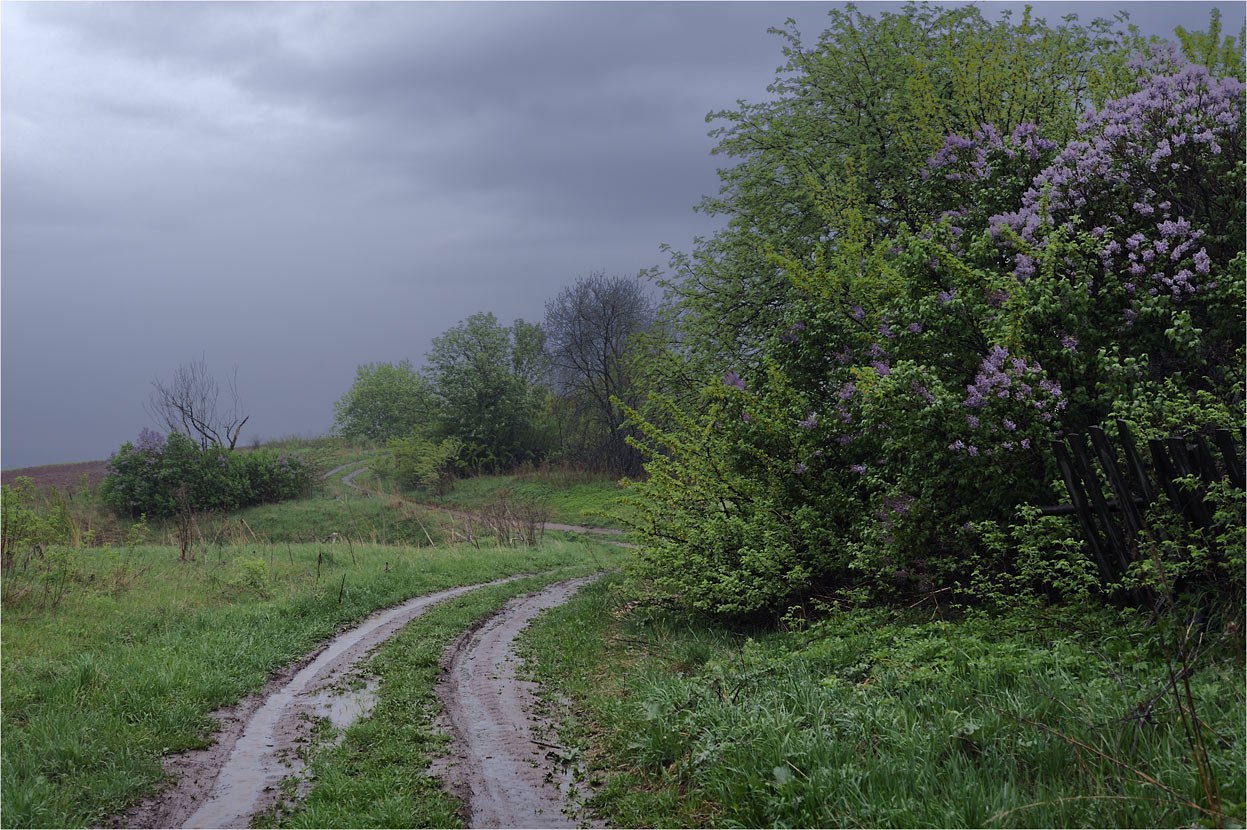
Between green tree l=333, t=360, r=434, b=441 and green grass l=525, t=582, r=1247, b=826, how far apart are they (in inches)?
2549

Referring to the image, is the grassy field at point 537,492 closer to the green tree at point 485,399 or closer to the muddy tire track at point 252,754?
the green tree at point 485,399

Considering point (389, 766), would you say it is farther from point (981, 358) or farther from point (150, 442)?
point (150, 442)

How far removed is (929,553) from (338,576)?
35.8ft

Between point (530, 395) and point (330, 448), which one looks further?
point (330, 448)

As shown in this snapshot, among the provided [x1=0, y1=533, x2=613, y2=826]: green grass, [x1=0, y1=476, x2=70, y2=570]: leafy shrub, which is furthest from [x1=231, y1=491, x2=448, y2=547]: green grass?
[x1=0, y1=476, x2=70, y2=570]: leafy shrub

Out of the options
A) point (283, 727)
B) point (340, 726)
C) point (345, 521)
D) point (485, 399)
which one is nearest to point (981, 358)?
point (340, 726)

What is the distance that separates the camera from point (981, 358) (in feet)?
26.5

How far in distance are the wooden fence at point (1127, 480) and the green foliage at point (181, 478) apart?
119 ft

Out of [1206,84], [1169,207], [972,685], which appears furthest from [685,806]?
[1206,84]

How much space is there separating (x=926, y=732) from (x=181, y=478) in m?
39.6

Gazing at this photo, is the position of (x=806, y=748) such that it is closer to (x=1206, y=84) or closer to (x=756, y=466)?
(x=756, y=466)

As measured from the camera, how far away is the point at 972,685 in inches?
209

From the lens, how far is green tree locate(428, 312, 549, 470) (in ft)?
179

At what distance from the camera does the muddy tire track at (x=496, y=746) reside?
535cm
